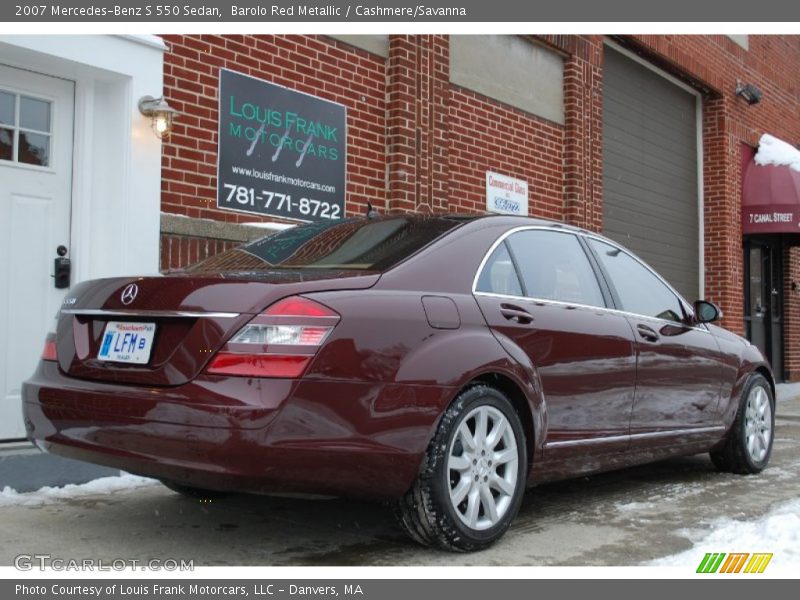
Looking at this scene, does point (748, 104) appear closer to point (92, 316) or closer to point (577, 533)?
point (577, 533)

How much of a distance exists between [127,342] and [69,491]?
1.86 metres

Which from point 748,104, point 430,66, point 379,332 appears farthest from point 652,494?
point 748,104

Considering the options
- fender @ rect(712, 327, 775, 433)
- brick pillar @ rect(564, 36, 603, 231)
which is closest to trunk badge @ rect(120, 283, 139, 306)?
fender @ rect(712, 327, 775, 433)

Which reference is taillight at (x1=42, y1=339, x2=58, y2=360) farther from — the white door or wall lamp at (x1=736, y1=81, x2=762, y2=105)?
wall lamp at (x1=736, y1=81, x2=762, y2=105)

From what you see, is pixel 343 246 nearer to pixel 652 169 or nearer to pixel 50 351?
pixel 50 351

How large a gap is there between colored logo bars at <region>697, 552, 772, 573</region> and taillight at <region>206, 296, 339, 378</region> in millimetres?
1771

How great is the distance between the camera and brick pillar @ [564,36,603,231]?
1061 cm

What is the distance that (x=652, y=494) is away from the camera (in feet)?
17.7

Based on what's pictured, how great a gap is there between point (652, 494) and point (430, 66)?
4.80 metres

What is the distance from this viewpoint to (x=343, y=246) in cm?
420

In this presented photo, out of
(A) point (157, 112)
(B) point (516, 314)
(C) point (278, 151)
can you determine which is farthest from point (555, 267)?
(C) point (278, 151)

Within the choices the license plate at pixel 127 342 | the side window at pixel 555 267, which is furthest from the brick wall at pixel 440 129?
the side window at pixel 555 267

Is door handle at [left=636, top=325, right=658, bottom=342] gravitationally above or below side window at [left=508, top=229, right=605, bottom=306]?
below

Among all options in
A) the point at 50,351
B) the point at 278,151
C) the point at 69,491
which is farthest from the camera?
the point at 278,151
